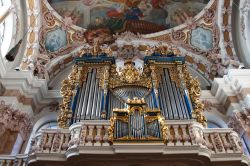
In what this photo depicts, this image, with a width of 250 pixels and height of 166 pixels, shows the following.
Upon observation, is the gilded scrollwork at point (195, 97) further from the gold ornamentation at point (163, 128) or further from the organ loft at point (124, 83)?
the gold ornamentation at point (163, 128)

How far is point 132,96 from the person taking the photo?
9680mm

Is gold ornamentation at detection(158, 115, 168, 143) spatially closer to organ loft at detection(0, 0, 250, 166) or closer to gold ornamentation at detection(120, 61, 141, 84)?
organ loft at detection(0, 0, 250, 166)

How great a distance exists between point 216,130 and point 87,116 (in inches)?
136

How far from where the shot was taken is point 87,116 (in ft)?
28.9

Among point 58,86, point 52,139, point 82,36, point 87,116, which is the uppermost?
point 82,36

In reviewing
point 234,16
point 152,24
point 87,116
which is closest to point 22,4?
point 152,24

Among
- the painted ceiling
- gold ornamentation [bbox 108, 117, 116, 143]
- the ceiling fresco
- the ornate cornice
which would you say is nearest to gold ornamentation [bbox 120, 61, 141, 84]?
gold ornamentation [bbox 108, 117, 116, 143]

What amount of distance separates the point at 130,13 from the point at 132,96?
702cm

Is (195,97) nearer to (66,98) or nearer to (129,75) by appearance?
(129,75)

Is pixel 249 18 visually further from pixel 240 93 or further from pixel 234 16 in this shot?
pixel 240 93

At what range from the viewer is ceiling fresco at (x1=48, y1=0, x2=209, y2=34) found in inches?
595

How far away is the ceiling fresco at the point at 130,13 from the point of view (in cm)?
1512

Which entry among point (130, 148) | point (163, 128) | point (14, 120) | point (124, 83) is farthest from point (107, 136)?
point (14, 120)

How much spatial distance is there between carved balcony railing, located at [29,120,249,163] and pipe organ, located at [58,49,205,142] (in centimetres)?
22
